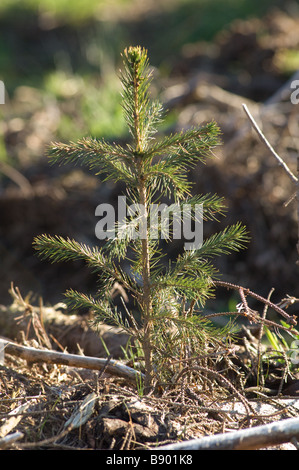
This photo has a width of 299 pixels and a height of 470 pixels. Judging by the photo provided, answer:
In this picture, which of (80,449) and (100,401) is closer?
(80,449)

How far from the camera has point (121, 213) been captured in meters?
2.00

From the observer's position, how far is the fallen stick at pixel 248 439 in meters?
1.58

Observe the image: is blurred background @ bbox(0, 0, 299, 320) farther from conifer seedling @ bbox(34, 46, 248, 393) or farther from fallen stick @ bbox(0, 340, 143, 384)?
fallen stick @ bbox(0, 340, 143, 384)

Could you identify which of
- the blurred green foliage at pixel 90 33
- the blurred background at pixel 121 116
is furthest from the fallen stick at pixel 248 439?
the blurred green foliage at pixel 90 33

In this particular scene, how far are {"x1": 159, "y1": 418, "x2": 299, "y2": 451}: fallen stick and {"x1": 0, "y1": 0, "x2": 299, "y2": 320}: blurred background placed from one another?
1.69 metres

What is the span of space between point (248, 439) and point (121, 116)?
4.82 m

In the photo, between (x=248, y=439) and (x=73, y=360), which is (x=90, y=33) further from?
(x=248, y=439)

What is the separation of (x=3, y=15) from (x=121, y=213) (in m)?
8.69

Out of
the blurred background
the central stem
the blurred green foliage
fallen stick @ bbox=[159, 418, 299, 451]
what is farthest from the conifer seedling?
the blurred green foliage

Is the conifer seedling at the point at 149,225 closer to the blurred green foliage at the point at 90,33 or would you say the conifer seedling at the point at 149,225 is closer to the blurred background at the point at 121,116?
the blurred background at the point at 121,116

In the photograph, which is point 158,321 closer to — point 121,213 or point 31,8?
point 121,213

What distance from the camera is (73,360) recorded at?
2.15 m

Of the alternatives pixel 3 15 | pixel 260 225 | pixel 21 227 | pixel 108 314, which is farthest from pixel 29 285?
pixel 3 15

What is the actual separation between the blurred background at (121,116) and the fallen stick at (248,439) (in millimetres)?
1690
